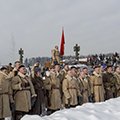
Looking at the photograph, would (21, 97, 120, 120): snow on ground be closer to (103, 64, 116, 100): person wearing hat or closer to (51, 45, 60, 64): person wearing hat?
(103, 64, 116, 100): person wearing hat

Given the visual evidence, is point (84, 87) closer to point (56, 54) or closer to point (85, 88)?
Answer: point (85, 88)

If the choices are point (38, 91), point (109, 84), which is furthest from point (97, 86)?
point (38, 91)

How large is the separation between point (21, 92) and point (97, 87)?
3443 millimetres

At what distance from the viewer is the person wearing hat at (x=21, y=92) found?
909 centimetres

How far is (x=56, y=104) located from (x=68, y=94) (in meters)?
0.42

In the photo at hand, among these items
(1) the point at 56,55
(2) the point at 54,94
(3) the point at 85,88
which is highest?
(1) the point at 56,55

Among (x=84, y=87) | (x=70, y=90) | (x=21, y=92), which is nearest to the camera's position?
(x=21, y=92)

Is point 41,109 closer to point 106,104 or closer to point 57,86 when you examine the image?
point 57,86

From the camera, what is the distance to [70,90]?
10758 millimetres

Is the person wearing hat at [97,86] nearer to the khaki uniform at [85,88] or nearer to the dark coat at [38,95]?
the khaki uniform at [85,88]

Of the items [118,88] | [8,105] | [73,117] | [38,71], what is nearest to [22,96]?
[8,105]

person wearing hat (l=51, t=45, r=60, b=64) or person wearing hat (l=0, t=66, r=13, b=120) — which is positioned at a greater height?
person wearing hat (l=51, t=45, r=60, b=64)

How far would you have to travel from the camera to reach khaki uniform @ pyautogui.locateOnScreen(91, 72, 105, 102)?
11922mm

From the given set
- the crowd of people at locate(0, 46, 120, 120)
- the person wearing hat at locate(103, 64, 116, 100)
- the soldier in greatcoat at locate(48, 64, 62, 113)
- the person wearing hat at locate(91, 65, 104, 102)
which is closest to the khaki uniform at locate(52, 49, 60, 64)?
the crowd of people at locate(0, 46, 120, 120)
